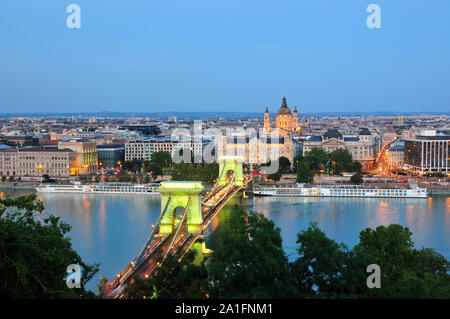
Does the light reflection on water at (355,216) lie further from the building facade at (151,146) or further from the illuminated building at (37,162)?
the building facade at (151,146)

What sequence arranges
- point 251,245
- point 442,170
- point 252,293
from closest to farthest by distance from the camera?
point 252,293, point 251,245, point 442,170

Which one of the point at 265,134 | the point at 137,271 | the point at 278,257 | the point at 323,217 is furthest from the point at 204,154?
the point at 278,257

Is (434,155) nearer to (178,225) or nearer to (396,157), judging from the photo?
(396,157)

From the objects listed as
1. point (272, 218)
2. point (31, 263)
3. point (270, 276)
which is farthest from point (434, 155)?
point (31, 263)

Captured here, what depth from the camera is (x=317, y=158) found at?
25875 millimetres

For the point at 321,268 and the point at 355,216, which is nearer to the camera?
the point at 321,268

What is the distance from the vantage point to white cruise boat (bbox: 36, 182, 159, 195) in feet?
67.5

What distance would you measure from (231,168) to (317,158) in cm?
610

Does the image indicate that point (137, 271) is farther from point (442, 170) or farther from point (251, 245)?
point (442, 170)

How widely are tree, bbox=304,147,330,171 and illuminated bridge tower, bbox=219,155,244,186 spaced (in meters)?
5.27

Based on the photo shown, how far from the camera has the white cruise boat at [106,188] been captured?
67.5 feet

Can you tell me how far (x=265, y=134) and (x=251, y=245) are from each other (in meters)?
24.6

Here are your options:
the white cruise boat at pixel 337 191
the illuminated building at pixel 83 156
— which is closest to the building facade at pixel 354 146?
the white cruise boat at pixel 337 191
